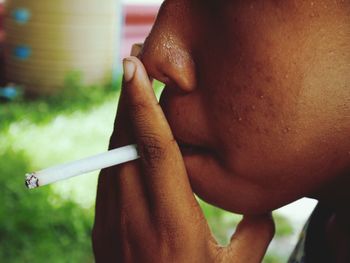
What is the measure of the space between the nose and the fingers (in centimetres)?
2

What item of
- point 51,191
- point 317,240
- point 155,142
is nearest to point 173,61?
point 155,142

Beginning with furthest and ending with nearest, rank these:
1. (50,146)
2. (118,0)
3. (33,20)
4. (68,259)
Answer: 1. (118,0)
2. (33,20)
3. (50,146)
4. (68,259)

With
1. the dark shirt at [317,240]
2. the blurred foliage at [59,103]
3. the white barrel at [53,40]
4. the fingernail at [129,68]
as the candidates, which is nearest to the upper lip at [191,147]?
the fingernail at [129,68]

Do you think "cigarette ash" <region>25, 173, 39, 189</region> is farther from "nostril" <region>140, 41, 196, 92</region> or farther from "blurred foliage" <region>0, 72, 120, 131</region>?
"blurred foliage" <region>0, 72, 120, 131</region>

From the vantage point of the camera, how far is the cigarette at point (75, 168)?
69 centimetres

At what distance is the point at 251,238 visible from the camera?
2.80 ft

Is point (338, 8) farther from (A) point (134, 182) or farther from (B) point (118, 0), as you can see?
(B) point (118, 0)

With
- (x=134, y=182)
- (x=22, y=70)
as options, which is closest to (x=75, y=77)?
(x=22, y=70)

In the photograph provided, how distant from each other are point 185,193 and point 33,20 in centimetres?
445

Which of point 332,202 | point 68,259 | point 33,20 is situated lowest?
point 68,259

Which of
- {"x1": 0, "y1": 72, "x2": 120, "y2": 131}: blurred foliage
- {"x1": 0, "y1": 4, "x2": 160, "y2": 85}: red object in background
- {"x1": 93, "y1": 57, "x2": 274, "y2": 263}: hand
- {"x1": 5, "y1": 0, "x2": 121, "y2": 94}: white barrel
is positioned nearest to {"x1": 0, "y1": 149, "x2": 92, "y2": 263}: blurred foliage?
{"x1": 0, "y1": 72, "x2": 120, "y2": 131}: blurred foliage

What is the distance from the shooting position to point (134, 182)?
2.45 feet

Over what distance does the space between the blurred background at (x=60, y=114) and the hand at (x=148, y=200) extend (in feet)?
5.82

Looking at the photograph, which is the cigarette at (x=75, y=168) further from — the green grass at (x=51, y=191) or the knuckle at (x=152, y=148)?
the green grass at (x=51, y=191)
